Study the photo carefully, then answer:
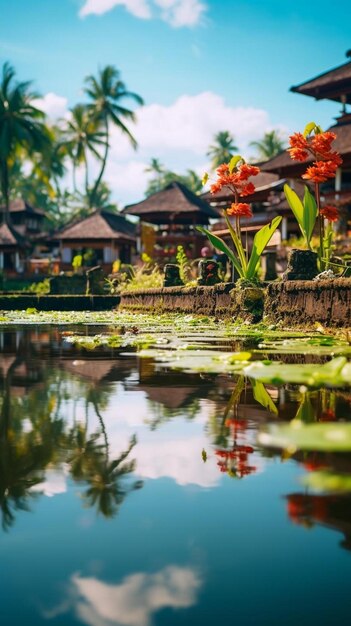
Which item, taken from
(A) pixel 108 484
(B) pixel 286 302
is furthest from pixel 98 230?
(A) pixel 108 484

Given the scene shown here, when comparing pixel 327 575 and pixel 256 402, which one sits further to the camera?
pixel 256 402

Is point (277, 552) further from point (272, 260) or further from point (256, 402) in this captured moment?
point (272, 260)

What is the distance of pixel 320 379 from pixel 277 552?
6.93 ft

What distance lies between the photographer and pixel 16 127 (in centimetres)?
4397

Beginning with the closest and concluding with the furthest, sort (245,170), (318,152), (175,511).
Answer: (175,511), (318,152), (245,170)

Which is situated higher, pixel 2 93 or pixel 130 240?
pixel 2 93

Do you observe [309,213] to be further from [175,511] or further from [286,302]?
[175,511]

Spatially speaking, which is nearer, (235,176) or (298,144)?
(298,144)

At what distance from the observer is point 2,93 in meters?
45.8

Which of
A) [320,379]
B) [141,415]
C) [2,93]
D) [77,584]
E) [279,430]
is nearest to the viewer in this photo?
[77,584]

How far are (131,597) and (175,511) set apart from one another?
0.43m

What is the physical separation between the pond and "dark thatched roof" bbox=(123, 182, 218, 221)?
37037 mm

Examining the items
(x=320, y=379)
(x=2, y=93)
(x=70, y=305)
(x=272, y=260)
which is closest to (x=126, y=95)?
(x=2, y=93)

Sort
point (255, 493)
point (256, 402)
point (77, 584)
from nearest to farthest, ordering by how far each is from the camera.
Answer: point (77, 584)
point (255, 493)
point (256, 402)
